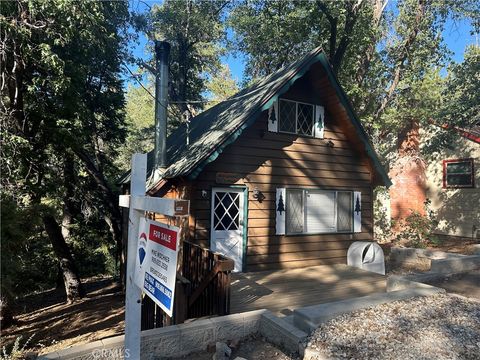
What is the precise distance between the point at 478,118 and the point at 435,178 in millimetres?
5898

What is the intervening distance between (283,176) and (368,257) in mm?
3170

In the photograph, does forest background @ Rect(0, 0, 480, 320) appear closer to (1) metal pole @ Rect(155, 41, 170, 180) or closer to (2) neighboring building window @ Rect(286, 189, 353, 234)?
(1) metal pole @ Rect(155, 41, 170, 180)

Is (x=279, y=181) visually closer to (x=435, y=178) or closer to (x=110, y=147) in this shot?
(x=110, y=147)

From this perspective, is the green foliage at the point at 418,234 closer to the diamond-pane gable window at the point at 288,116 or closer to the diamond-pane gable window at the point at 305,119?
the diamond-pane gable window at the point at 305,119

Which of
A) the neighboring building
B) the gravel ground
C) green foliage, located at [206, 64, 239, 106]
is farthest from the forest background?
green foliage, located at [206, 64, 239, 106]

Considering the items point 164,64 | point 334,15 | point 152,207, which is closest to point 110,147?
point 164,64

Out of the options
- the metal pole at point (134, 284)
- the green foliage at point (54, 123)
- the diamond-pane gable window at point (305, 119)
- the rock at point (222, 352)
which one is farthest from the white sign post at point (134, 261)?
the diamond-pane gable window at point (305, 119)

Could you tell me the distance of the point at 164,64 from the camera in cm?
984

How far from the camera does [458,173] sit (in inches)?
652

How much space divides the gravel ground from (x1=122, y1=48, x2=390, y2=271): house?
4.15m

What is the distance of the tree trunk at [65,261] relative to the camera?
1153 cm

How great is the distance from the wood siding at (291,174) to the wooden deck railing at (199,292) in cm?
194

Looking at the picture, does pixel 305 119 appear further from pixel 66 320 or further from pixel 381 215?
pixel 381 215

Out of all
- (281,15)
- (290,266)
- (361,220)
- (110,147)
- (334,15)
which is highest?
(281,15)
